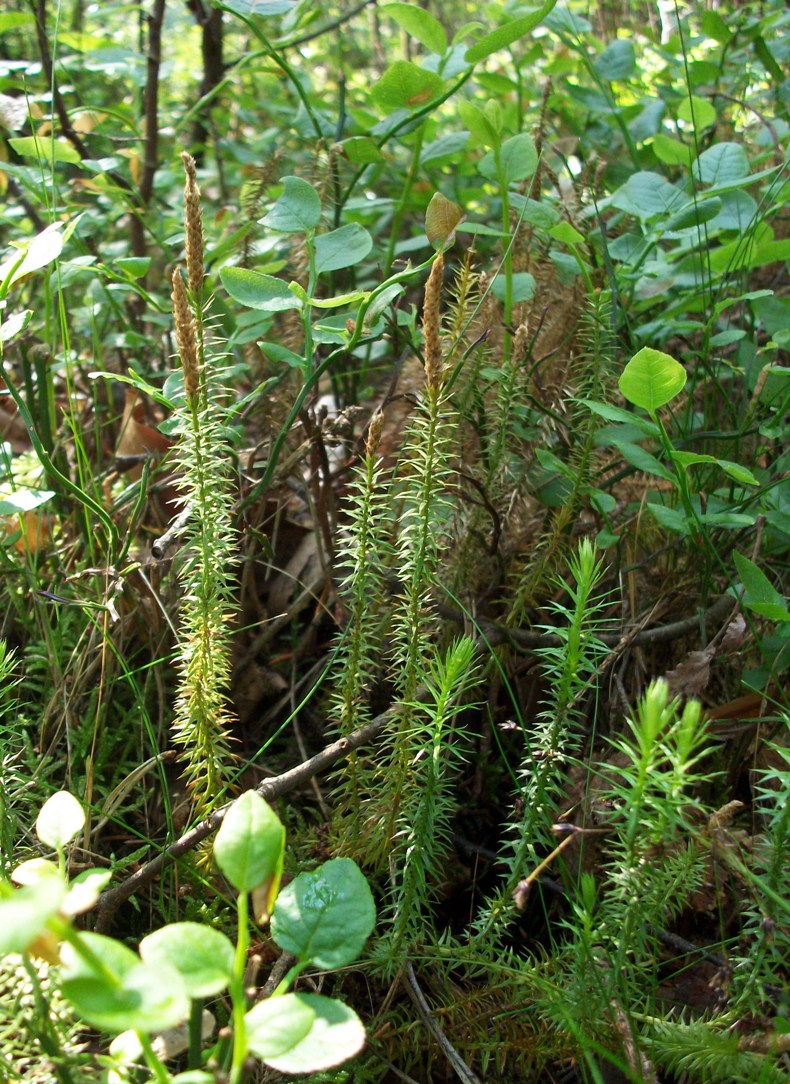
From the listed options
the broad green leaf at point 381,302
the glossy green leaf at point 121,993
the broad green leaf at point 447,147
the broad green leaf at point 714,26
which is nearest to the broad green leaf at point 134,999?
the glossy green leaf at point 121,993

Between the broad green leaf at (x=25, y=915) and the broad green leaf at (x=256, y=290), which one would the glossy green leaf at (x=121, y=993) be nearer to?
the broad green leaf at (x=25, y=915)

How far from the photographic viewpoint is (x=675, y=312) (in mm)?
1711

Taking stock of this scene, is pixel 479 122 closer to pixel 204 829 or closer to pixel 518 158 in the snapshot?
pixel 518 158

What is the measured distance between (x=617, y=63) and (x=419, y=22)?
0.79 meters

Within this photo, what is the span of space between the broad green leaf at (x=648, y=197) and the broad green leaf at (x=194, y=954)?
1413 millimetres

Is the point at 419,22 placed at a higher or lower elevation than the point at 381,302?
higher

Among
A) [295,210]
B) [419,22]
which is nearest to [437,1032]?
[295,210]

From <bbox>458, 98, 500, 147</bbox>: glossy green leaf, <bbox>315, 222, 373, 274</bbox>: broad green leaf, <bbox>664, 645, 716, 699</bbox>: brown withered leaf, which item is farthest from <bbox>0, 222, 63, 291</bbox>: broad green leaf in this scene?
<bbox>664, 645, 716, 699</bbox>: brown withered leaf

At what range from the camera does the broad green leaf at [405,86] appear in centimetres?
161

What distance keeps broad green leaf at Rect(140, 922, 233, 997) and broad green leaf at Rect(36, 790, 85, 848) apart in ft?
0.53

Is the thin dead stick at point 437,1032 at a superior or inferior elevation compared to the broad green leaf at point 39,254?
inferior

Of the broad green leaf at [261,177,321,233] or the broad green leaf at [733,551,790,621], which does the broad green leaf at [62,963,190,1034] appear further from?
the broad green leaf at [261,177,321,233]

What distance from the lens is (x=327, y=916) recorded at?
877mm

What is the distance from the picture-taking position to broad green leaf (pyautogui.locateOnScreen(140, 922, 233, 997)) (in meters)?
0.72
